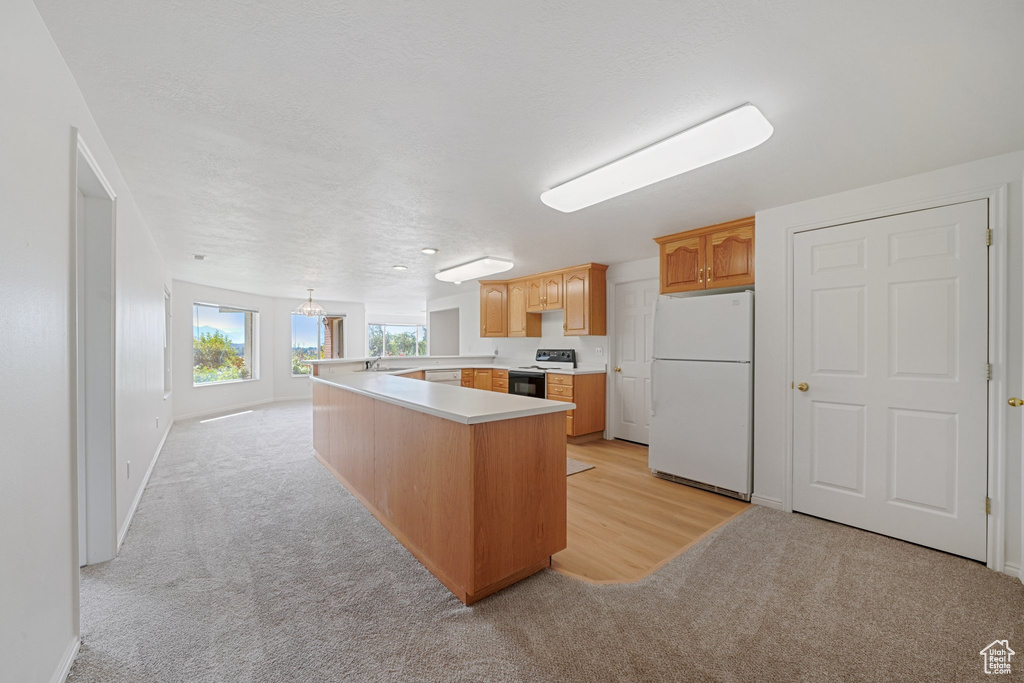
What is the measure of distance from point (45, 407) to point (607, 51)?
226 cm

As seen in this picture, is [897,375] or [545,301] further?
[545,301]

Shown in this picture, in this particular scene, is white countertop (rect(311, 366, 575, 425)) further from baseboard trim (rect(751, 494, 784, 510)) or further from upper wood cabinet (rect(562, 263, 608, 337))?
upper wood cabinet (rect(562, 263, 608, 337))

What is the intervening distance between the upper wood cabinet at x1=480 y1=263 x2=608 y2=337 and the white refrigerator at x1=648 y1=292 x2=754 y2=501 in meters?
1.37

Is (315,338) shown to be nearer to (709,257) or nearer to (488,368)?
(488,368)

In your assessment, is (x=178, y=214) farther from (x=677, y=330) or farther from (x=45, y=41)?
(x=677, y=330)

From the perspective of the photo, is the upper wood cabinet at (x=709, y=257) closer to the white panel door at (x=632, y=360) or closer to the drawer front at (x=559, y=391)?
the white panel door at (x=632, y=360)

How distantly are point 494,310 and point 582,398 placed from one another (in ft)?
7.22

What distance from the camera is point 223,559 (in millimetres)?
2221

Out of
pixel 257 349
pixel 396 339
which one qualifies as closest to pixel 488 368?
pixel 257 349

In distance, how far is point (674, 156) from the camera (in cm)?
196

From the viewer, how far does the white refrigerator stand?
315 centimetres

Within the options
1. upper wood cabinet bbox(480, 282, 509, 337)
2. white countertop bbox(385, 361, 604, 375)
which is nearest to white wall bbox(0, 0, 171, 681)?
white countertop bbox(385, 361, 604, 375)
